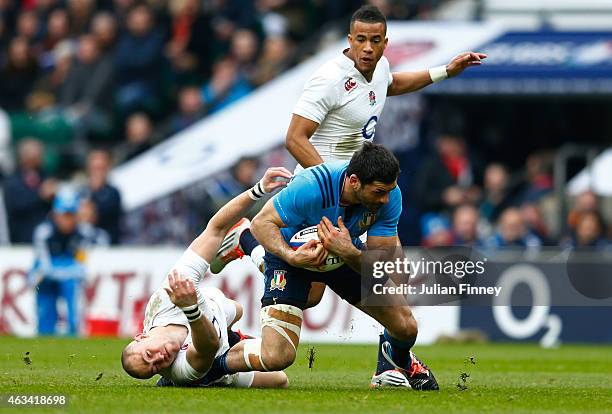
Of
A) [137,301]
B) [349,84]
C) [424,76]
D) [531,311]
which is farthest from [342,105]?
[137,301]

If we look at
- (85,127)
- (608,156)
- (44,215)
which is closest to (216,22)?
(85,127)

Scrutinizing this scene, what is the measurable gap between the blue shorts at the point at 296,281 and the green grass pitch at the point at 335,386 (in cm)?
68

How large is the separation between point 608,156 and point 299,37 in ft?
18.2

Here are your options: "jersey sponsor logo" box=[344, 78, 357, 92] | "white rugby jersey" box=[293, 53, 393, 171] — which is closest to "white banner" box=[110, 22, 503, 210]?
"white rugby jersey" box=[293, 53, 393, 171]

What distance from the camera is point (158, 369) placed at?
10.2 m

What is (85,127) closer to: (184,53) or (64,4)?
(184,53)

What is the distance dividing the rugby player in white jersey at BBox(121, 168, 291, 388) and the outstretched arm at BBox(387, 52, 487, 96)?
64.8 inches

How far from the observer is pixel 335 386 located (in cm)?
1097

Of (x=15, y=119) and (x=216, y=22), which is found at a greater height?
(x=216, y=22)

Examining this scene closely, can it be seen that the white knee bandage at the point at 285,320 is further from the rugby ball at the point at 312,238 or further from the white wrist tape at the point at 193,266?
the white wrist tape at the point at 193,266

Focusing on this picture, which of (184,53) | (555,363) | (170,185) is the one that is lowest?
(555,363)

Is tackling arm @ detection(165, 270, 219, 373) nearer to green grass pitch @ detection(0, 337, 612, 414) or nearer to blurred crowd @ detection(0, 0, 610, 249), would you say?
green grass pitch @ detection(0, 337, 612, 414)

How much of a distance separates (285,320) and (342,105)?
1760mm

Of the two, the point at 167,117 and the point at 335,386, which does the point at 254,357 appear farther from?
the point at 167,117
